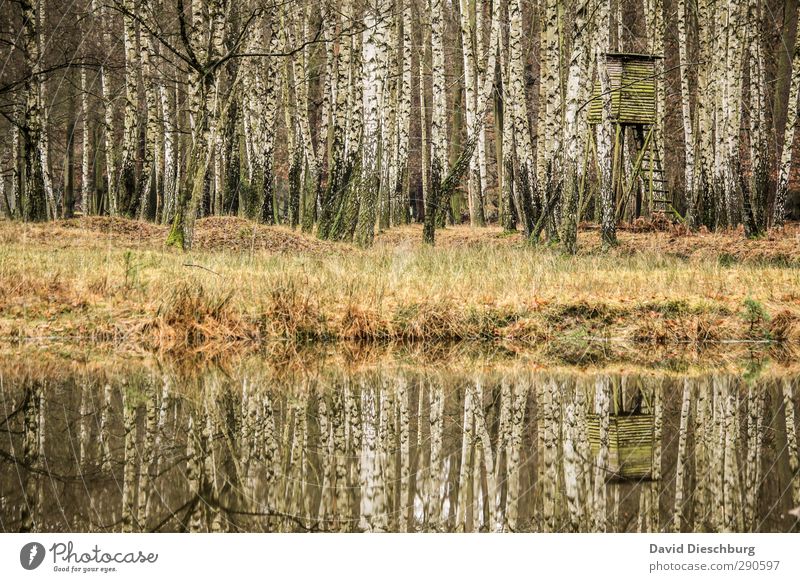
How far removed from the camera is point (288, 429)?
5.98m

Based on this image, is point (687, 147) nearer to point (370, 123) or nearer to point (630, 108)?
point (630, 108)

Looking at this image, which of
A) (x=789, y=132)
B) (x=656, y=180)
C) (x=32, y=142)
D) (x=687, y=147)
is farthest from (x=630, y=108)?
(x=32, y=142)

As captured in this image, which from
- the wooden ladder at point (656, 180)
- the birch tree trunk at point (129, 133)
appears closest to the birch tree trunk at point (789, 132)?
the wooden ladder at point (656, 180)

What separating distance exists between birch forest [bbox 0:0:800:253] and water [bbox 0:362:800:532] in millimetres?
6595

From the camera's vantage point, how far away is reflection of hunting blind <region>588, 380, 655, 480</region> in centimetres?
510

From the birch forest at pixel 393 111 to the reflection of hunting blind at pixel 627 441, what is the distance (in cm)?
746

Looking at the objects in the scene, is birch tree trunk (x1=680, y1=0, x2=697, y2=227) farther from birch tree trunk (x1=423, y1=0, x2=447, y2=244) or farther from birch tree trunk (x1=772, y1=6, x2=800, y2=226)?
birch tree trunk (x1=423, y1=0, x2=447, y2=244)

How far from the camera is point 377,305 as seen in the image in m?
10.5

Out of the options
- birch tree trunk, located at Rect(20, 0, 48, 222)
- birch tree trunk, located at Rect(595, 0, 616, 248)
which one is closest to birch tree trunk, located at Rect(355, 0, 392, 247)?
birch tree trunk, located at Rect(595, 0, 616, 248)

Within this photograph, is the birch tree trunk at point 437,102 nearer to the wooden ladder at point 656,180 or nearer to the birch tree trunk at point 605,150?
the birch tree trunk at point 605,150

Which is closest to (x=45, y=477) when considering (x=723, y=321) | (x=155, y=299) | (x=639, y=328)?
(x=155, y=299)

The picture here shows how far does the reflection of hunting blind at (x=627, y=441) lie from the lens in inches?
201
